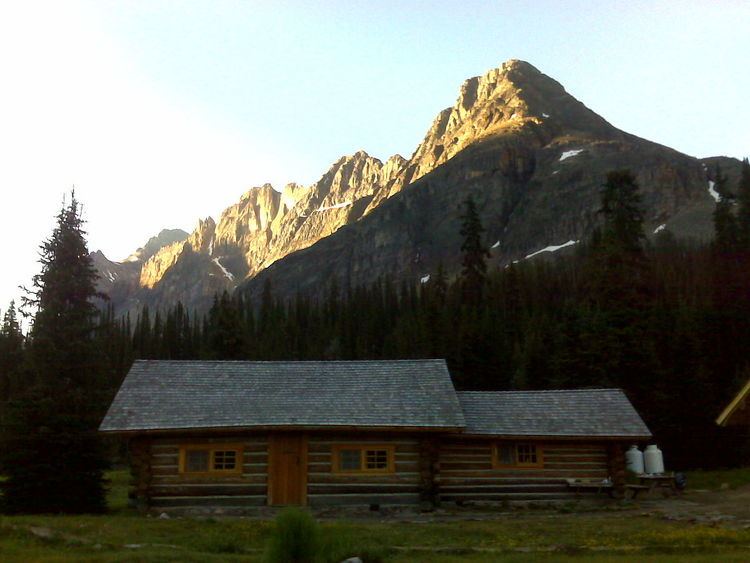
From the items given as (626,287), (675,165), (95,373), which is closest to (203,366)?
(95,373)

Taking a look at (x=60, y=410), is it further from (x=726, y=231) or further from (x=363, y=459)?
(x=726, y=231)

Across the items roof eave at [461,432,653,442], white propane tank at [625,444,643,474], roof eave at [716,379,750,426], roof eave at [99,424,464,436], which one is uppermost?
roof eave at [716,379,750,426]

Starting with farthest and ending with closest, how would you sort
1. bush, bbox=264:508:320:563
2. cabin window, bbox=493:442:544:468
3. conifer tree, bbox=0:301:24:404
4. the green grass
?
conifer tree, bbox=0:301:24:404 < the green grass < cabin window, bbox=493:442:544:468 < bush, bbox=264:508:320:563

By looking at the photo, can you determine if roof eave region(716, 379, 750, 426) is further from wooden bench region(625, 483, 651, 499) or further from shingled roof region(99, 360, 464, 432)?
shingled roof region(99, 360, 464, 432)

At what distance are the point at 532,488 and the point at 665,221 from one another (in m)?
168

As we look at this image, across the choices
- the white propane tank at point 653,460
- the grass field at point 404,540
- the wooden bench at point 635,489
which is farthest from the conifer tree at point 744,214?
the grass field at point 404,540

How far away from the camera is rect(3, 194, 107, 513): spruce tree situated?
26.1 metres

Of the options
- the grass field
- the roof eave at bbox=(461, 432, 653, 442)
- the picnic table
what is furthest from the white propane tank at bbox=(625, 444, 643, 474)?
the grass field

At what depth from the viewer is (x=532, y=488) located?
1070 inches

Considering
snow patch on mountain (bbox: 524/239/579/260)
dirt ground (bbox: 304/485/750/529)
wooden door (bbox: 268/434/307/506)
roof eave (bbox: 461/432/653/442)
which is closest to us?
dirt ground (bbox: 304/485/750/529)

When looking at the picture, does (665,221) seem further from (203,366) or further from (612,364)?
(203,366)

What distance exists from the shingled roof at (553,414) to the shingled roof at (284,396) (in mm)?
1575

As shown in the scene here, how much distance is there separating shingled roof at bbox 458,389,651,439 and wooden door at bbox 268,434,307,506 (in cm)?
601

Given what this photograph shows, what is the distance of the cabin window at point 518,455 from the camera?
27453 millimetres
